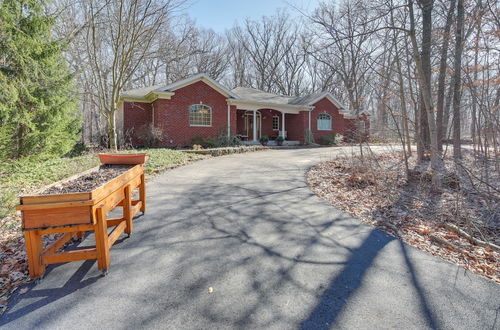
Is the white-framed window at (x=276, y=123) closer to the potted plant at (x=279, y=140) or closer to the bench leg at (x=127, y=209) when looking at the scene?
the potted plant at (x=279, y=140)

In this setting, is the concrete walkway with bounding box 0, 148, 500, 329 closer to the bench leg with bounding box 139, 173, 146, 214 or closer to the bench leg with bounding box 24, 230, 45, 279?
the bench leg with bounding box 24, 230, 45, 279

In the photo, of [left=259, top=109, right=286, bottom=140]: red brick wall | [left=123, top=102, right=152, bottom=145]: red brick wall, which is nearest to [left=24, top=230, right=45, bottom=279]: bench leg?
[left=123, top=102, right=152, bottom=145]: red brick wall

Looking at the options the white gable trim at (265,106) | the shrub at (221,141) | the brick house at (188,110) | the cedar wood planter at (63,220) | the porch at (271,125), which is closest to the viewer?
the cedar wood planter at (63,220)

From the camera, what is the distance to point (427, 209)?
18.2 feet

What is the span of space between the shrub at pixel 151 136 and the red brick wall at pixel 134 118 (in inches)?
42.0

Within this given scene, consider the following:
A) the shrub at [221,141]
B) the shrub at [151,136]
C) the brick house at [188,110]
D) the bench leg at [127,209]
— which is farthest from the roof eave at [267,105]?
the bench leg at [127,209]

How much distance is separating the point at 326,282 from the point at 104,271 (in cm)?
222

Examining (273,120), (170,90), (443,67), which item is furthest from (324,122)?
(170,90)

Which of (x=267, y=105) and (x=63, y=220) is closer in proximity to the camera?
(x=63, y=220)

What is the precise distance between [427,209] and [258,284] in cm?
464

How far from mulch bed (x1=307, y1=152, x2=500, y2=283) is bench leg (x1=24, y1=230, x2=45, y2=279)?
4359 mm

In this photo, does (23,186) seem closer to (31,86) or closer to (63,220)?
(31,86)

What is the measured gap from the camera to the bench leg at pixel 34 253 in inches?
97.0

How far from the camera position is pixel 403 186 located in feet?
24.6
